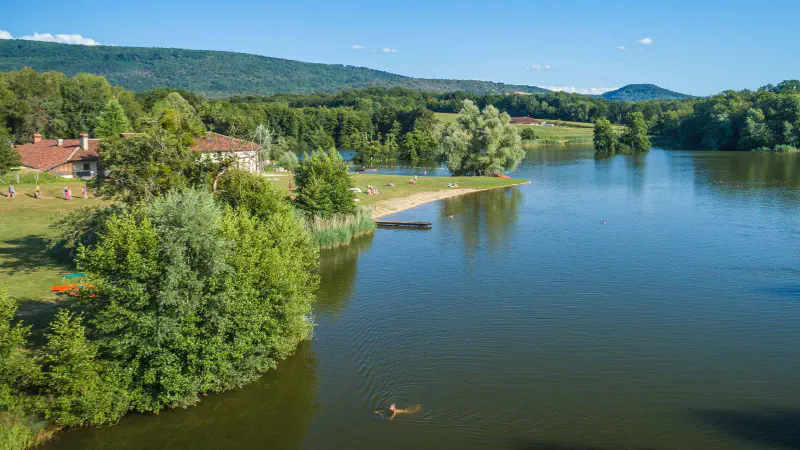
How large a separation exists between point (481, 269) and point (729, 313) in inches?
525

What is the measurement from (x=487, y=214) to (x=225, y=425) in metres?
39.4

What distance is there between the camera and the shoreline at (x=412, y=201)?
56381 millimetres

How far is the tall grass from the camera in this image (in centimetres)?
4238

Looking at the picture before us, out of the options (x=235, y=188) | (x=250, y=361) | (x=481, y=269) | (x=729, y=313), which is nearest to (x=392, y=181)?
(x=481, y=269)

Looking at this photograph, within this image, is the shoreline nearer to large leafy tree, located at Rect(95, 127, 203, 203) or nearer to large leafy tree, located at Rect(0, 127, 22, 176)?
large leafy tree, located at Rect(95, 127, 203, 203)

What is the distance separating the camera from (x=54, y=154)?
64.5 metres

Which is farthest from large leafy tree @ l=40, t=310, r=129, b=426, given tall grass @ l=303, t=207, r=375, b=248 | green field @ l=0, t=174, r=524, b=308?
tall grass @ l=303, t=207, r=375, b=248

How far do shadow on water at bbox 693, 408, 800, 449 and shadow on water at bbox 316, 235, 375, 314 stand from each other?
16.5 meters

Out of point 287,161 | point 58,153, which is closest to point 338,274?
point 58,153

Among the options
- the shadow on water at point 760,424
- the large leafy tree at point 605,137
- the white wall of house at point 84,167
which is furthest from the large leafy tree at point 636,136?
the shadow on water at point 760,424

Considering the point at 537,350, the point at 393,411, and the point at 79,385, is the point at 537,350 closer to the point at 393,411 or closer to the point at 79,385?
the point at 393,411

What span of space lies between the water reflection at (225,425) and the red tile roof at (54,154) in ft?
164

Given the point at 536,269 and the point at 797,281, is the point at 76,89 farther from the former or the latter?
the point at 797,281

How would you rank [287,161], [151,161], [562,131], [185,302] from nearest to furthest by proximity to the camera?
1. [185,302]
2. [151,161]
3. [287,161]
4. [562,131]
